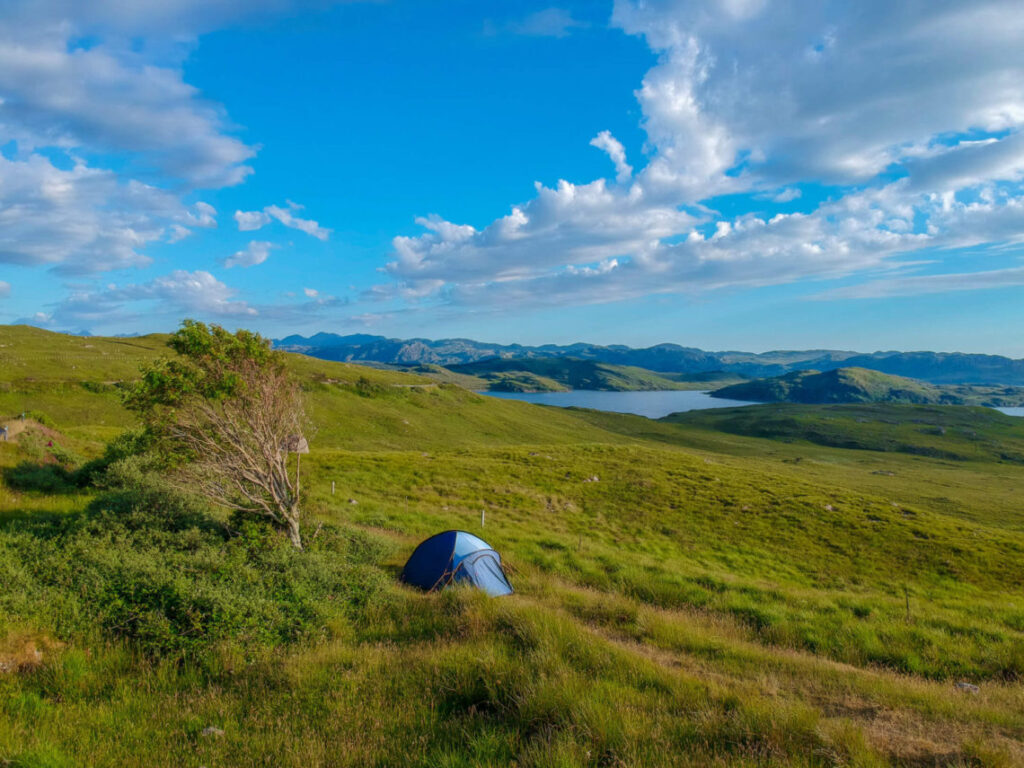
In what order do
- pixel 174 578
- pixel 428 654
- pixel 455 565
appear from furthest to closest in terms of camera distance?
pixel 455 565 → pixel 174 578 → pixel 428 654

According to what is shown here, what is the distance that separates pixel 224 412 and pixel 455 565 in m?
8.24

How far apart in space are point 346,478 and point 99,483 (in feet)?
59.2

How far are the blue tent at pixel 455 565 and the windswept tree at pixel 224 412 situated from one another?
380 cm

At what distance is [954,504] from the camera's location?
172 feet

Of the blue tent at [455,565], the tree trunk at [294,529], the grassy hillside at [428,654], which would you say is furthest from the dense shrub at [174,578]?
the blue tent at [455,565]

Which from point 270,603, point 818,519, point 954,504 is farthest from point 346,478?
point 954,504

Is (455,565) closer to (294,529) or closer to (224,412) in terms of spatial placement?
(294,529)

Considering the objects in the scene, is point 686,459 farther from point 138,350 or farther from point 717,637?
point 138,350

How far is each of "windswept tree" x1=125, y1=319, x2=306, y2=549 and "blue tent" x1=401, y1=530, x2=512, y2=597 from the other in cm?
380

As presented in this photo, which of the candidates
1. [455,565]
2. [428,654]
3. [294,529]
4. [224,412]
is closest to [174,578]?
A: [294,529]

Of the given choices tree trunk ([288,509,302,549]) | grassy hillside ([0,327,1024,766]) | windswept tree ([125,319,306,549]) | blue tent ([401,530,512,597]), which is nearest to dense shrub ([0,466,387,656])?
grassy hillside ([0,327,1024,766])

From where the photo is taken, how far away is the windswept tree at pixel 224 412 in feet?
44.0

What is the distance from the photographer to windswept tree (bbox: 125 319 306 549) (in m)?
13.4

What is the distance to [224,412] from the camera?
13.8 meters
